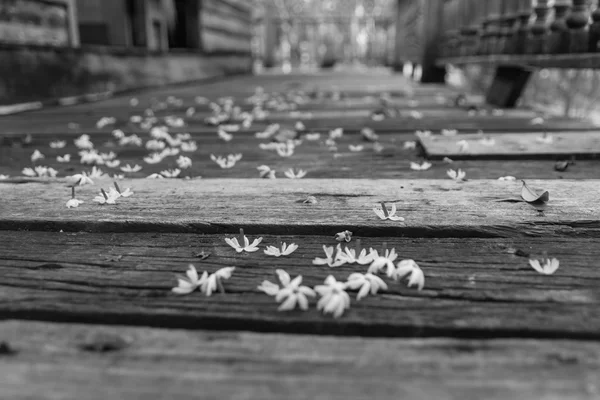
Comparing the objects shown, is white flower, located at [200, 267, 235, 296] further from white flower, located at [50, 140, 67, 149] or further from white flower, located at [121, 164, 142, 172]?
white flower, located at [50, 140, 67, 149]

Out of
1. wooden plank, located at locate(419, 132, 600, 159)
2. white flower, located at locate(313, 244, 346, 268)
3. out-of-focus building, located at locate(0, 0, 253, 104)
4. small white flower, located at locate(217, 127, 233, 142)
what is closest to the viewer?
white flower, located at locate(313, 244, 346, 268)

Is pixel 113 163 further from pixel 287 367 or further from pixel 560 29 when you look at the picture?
pixel 560 29

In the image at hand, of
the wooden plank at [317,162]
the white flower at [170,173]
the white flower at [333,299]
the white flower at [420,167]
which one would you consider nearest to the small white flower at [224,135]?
the wooden plank at [317,162]

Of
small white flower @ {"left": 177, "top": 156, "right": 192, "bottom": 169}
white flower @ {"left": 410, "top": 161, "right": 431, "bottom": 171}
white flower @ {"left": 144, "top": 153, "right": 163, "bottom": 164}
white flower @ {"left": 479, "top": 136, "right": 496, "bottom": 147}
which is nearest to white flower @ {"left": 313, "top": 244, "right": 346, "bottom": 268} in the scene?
white flower @ {"left": 410, "top": 161, "right": 431, "bottom": 171}

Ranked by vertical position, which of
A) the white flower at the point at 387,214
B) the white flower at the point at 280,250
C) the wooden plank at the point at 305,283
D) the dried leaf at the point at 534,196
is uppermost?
the dried leaf at the point at 534,196

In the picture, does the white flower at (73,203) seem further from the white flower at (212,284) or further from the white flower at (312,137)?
the white flower at (312,137)

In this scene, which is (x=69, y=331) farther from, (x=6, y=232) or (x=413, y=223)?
(x=413, y=223)

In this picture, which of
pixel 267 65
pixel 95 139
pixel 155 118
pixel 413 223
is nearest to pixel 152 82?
pixel 155 118
